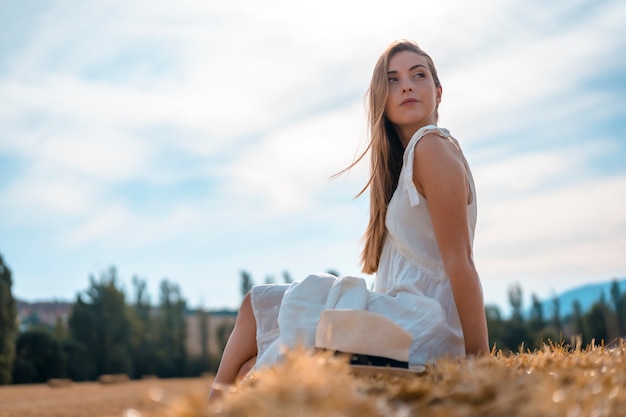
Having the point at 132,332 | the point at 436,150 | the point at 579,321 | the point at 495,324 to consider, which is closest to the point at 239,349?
the point at 436,150

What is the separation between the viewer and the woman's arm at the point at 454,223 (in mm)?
2734

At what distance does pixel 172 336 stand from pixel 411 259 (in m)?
34.6

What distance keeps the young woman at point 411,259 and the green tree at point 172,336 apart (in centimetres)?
3292

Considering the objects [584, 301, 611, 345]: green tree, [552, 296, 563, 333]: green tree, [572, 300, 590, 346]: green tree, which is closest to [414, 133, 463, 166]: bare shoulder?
[584, 301, 611, 345]: green tree

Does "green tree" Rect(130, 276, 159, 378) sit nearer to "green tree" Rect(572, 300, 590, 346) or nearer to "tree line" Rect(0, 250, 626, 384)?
Answer: "tree line" Rect(0, 250, 626, 384)

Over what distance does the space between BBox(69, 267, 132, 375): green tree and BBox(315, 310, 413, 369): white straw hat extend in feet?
102

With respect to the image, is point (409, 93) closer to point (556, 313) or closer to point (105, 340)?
point (105, 340)

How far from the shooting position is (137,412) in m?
1.21

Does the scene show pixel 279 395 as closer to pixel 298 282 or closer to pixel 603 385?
pixel 603 385

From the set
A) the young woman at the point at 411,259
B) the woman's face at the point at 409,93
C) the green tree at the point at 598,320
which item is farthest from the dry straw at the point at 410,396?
the green tree at the point at 598,320

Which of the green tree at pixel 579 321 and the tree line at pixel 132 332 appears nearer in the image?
the tree line at pixel 132 332

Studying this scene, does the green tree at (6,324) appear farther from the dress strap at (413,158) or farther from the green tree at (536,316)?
the dress strap at (413,158)

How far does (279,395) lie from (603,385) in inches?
29.1

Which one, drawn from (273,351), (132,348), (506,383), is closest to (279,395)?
(506,383)
